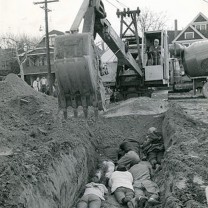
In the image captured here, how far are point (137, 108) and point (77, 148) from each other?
4578mm

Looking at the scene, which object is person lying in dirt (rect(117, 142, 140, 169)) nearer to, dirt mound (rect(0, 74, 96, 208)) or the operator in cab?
dirt mound (rect(0, 74, 96, 208))

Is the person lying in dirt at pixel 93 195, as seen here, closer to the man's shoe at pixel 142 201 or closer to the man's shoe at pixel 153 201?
the man's shoe at pixel 142 201

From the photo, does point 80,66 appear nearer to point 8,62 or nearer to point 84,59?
point 84,59

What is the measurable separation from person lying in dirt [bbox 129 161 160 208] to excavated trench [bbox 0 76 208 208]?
186 mm

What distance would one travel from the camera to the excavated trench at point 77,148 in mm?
5211

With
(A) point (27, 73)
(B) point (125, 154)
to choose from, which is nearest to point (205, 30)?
(A) point (27, 73)

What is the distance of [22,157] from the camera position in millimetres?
6293

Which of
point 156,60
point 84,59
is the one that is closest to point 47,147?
point 84,59

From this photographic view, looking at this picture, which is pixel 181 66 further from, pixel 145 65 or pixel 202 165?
pixel 202 165

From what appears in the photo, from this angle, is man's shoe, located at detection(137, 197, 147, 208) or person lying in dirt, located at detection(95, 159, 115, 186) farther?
person lying in dirt, located at detection(95, 159, 115, 186)

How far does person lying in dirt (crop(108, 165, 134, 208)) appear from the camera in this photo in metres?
7.16

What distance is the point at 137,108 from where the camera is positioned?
41.2 feet

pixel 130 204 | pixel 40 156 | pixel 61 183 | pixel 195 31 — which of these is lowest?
pixel 130 204

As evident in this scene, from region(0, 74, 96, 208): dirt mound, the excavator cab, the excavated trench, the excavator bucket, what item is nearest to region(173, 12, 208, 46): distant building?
the excavator cab
